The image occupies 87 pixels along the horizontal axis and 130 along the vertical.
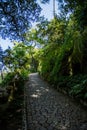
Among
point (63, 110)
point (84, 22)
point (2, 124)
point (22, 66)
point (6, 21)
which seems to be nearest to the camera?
point (2, 124)

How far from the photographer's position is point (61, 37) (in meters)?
25.5

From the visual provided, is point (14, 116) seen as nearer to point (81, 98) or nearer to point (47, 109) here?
point (47, 109)

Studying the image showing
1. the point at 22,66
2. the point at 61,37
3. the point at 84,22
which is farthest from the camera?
the point at 22,66

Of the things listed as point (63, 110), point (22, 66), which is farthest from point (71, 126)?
point (22, 66)

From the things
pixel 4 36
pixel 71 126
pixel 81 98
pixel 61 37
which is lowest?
pixel 71 126

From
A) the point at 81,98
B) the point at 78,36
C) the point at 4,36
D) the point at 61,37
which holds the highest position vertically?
the point at 61,37

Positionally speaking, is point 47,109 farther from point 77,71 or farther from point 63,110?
point 77,71

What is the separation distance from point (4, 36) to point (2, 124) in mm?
3692

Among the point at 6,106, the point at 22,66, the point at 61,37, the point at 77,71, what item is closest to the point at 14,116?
the point at 6,106

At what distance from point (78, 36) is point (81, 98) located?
6.55 m

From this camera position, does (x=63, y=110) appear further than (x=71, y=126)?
Yes

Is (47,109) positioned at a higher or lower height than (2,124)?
higher

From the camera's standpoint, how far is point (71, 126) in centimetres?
731

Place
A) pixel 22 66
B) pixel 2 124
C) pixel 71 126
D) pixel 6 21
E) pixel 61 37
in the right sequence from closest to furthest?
pixel 71 126
pixel 2 124
pixel 6 21
pixel 61 37
pixel 22 66
